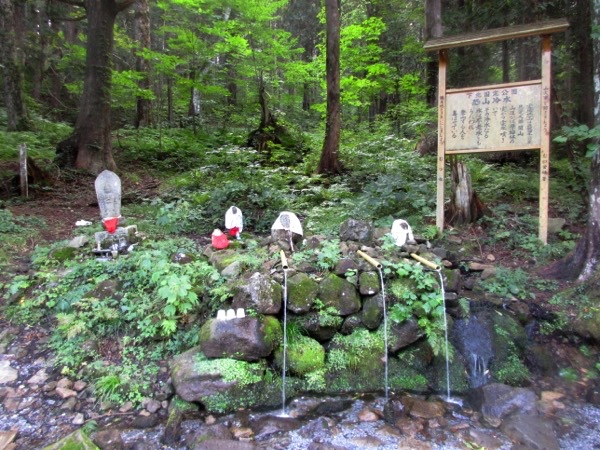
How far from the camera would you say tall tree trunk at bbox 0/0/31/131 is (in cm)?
1224

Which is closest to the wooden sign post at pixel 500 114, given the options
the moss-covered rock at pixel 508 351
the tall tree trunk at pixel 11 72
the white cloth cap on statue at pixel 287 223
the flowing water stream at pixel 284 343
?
the moss-covered rock at pixel 508 351

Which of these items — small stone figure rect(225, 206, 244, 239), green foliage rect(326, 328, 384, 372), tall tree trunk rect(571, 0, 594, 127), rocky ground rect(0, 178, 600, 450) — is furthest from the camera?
tall tree trunk rect(571, 0, 594, 127)

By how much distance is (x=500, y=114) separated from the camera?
6418mm

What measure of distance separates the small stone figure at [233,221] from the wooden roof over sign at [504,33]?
14.1 feet

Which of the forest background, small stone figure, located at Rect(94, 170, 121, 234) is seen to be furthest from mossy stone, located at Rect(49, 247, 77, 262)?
small stone figure, located at Rect(94, 170, 121, 234)

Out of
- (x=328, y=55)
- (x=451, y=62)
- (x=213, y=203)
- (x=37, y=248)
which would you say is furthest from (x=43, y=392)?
(x=451, y=62)

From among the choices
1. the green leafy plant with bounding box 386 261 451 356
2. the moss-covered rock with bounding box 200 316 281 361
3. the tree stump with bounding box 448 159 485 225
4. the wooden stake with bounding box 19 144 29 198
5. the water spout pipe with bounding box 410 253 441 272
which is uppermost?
the wooden stake with bounding box 19 144 29 198

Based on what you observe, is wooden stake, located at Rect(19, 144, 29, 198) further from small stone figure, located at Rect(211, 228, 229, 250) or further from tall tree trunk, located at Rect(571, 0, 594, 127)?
tall tree trunk, located at Rect(571, 0, 594, 127)

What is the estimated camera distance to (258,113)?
18.1 meters

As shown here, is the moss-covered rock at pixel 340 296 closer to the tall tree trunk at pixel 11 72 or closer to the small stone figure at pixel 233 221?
the small stone figure at pixel 233 221

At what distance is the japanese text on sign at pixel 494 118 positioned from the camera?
624 cm

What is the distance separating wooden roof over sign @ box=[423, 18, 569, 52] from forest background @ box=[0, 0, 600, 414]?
2.00ft

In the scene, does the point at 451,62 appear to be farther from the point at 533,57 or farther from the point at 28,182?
the point at 28,182

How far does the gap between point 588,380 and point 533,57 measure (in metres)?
10.6
